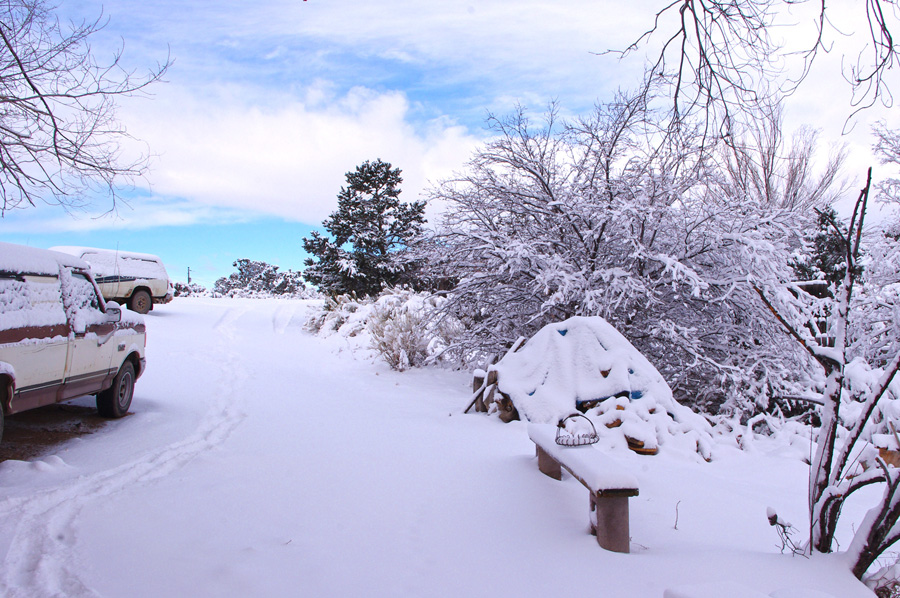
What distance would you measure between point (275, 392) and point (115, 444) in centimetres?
298

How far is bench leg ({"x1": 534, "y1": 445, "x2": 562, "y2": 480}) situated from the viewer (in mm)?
4145

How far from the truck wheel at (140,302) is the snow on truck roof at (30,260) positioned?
39.7 feet

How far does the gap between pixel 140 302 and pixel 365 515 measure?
1587cm

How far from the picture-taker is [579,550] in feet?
9.81

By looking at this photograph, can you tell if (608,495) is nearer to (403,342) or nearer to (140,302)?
(403,342)

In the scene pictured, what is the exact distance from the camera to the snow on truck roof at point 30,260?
466 cm

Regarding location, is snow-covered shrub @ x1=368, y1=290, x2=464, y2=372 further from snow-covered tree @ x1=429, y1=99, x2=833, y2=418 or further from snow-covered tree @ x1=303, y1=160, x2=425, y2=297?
snow-covered tree @ x1=303, y1=160, x2=425, y2=297

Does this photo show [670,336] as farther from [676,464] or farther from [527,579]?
[527,579]

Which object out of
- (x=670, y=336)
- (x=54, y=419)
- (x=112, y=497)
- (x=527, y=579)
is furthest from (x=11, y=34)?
(x=670, y=336)

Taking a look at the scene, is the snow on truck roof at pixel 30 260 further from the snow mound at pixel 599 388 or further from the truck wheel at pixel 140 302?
the truck wheel at pixel 140 302

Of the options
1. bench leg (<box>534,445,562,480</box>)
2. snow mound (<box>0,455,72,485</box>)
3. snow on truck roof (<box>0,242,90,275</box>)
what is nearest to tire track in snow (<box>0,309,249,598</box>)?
snow mound (<box>0,455,72,485</box>)

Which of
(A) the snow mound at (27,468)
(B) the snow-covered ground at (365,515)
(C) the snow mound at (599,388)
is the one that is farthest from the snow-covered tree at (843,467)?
(A) the snow mound at (27,468)

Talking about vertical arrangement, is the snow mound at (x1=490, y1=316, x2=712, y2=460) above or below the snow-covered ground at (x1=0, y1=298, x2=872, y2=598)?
above

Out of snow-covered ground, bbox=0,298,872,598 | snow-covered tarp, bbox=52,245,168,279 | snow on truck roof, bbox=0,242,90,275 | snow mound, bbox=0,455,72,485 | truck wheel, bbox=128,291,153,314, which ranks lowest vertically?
snow-covered ground, bbox=0,298,872,598
